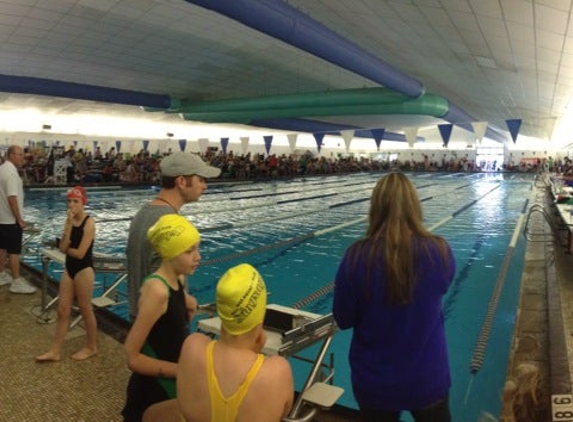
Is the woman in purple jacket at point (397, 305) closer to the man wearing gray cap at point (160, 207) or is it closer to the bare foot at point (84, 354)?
the man wearing gray cap at point (160, 207)

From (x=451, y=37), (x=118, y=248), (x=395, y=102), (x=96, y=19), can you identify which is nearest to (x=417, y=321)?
(x=118, y=248)

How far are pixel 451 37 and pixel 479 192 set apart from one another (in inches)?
347

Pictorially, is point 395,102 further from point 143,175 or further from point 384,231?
point 384,231

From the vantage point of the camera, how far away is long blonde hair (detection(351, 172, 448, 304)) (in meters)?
1.26

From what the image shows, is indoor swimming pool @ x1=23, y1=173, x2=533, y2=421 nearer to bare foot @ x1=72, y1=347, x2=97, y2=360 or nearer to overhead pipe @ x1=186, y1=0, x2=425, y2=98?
bare foot @ x1=72, y1=347, x2=97, y2=360

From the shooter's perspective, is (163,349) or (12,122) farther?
(12,122)

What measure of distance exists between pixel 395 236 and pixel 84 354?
7.12 feet

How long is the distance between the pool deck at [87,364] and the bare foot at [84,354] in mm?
40

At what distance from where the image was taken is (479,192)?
15.8 meters

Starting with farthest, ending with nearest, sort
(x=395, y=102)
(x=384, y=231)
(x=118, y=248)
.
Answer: (x=395, y=102) → (x=118, y=248) → (x=384, y=231)

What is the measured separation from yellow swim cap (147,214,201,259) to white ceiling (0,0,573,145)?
5.40 m

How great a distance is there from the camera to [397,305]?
4.24 feet

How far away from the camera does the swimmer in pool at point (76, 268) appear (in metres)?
2.59

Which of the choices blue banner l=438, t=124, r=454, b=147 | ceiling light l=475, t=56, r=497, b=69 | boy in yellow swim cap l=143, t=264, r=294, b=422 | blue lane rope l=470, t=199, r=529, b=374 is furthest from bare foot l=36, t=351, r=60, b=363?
blue banner l=438, t=124, r=454, b=147
